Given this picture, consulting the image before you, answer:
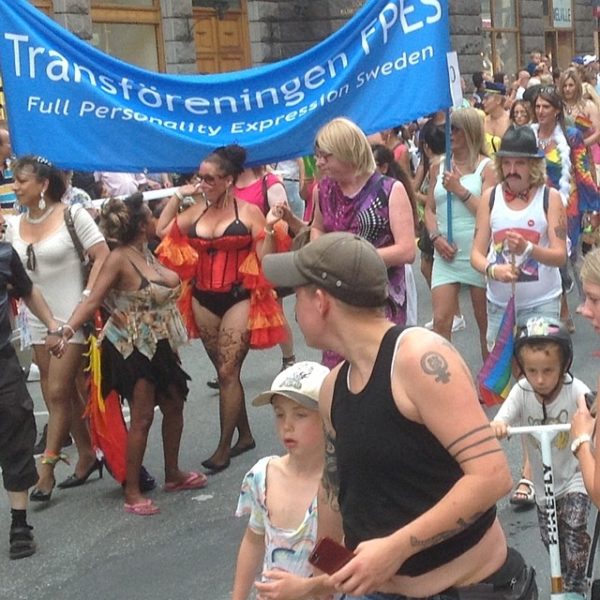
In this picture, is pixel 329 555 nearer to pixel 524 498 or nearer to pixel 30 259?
pixel 524 498

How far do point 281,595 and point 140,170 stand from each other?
Result: 3513 millimetres

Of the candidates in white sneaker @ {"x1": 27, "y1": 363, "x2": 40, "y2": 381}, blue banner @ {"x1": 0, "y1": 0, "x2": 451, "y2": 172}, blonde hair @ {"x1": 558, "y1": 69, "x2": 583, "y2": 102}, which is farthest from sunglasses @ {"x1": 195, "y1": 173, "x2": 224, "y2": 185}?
blonde hair @ {"x1": 558, "y1": 69, "x2": 583, "y2": 102}

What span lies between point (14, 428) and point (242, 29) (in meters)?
19.1

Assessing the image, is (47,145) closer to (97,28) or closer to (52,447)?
(52,447)

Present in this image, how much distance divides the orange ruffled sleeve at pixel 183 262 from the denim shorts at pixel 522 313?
1.58 m

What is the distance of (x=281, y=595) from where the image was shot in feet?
9.43

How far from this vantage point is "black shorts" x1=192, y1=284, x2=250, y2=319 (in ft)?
22.1

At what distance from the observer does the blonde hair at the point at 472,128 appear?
7.66m

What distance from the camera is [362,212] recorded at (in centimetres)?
552

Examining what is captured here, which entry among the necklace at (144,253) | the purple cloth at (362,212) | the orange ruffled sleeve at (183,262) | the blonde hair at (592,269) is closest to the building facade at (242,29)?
the orange ruffled sleeve at (183,262)

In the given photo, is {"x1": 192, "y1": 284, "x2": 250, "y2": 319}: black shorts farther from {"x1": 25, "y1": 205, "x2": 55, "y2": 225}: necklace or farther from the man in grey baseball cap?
the man in grey baseball cap

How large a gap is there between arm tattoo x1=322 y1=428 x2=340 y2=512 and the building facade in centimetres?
1641

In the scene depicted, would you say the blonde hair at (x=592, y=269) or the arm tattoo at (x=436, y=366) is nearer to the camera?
the arm tattoo at (x=436, y=366)

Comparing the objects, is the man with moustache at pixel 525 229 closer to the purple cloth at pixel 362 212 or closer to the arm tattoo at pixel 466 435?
the purple cloth at pixel 362 212
